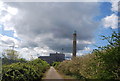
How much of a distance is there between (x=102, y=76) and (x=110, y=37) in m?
1.28

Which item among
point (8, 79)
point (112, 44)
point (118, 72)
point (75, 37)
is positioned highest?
point (75, 37)

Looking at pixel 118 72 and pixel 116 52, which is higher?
pixel 116 52

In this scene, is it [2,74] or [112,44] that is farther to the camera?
[2,74]

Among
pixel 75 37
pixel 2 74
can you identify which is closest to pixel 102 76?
pixel 2 74

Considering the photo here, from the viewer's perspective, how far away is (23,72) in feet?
27.7

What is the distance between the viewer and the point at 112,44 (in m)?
5.05

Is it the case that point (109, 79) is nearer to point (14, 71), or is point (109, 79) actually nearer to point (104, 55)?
point (104, 55)

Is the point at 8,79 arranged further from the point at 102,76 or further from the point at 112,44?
the point at 112,44

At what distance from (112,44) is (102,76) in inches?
41.9

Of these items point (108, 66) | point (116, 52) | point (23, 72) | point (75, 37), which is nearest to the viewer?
point (116, 52)

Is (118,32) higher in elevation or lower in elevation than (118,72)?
higher

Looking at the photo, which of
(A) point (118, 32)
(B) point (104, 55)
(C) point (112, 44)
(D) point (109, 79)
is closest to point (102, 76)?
(D) point (109, 79)

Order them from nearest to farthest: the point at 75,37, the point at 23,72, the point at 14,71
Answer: the point at 14,71, the point at 23,72, the point at 75,37

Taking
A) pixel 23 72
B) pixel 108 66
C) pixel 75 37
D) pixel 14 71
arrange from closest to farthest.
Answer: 1. pixel 108 66
2. pixel 14 71
3. pixel 23 72
4. pixel 75 37
